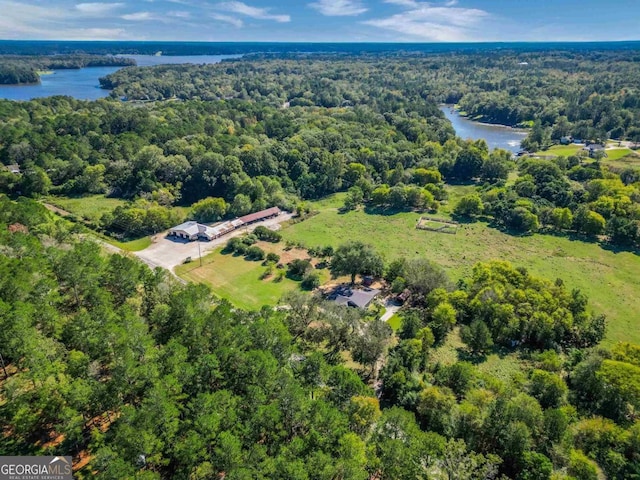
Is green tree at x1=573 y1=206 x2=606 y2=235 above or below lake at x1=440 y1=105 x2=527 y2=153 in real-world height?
below

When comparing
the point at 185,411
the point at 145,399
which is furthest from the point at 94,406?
the point at 185,411

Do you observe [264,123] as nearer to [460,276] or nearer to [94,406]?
[460,276]

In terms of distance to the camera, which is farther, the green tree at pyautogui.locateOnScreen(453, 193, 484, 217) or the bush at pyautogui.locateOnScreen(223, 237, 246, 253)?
the green tree at pyautogui.locateOnScreen(453, 193, 484, 217)

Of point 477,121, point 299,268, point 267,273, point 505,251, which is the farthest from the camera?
point 477,121

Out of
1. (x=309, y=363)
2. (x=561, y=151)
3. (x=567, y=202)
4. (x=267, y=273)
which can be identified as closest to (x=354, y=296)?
(x=267, y=273)

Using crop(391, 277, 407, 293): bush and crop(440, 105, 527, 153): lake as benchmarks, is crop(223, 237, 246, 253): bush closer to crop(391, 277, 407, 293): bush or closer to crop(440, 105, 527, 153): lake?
crop(391, 277, 407, 293): bush

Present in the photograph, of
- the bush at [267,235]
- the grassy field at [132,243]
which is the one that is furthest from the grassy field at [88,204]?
the bush at [267,235]

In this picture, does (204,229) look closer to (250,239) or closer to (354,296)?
(250,239)

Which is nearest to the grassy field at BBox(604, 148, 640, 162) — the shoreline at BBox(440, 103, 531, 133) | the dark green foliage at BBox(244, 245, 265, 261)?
the shoreline at BBox(440, 103, 531, 133)
